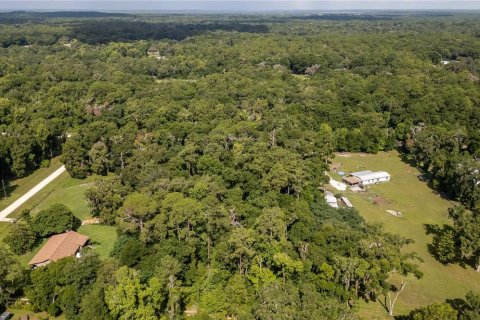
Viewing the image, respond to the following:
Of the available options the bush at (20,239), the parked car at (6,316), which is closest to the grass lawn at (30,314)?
the parked car at (6,316)

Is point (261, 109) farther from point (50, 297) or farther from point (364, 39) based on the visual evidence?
point (364, 39)

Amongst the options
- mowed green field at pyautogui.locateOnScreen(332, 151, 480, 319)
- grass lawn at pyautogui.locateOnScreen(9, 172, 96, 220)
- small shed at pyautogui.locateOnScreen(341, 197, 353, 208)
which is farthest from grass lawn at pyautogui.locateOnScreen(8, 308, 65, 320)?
small shed at pyautogui.locateOnScreen(341, 197, 353, 208)

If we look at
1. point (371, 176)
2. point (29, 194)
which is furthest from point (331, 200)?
point (29, 194)

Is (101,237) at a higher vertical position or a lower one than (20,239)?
lower

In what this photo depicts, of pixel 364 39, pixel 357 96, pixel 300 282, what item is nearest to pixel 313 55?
pixel 364 39

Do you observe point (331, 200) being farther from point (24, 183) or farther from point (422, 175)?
point (24, 183)

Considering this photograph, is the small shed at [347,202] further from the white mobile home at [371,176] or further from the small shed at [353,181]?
the white mobile home at [371,176]

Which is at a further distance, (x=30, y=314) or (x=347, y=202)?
(x=347, y=202)

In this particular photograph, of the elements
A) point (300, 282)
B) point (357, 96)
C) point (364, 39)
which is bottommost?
point (300, 282)
